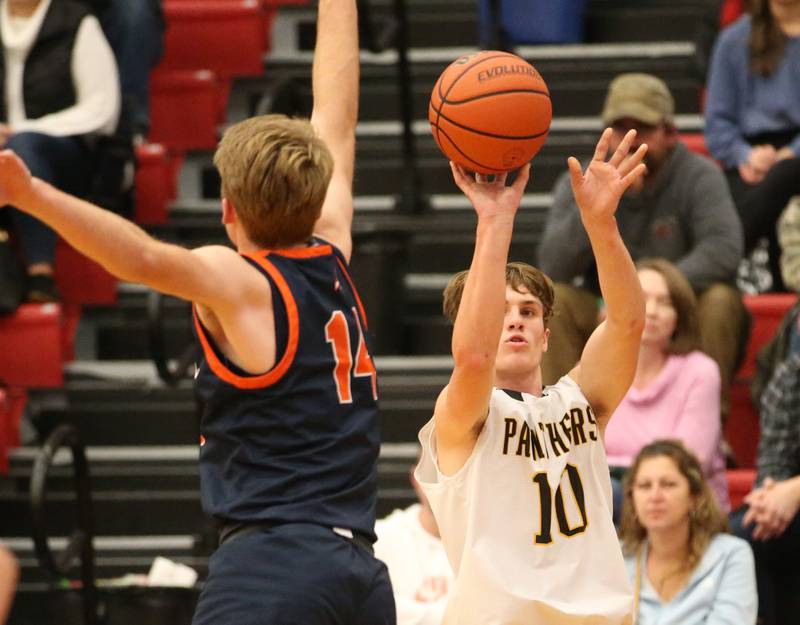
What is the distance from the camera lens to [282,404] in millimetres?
3328

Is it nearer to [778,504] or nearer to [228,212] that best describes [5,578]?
[228,212]

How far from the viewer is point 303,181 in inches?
132

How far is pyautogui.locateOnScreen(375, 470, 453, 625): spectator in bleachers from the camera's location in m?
5.19

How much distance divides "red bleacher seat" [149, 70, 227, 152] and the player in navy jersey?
15.2 feet

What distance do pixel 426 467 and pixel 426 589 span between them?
1718mm

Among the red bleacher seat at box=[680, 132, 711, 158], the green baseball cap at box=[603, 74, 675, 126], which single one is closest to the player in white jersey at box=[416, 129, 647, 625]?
the green baseball cap at box=[603, 74, 675, 126]

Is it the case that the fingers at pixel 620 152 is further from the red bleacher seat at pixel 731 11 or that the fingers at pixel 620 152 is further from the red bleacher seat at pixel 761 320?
the red bleacher seat at pixel 731 11

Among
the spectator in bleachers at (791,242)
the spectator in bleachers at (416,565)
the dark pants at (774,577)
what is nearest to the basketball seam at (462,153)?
the spectator in bleachers at (416,565)

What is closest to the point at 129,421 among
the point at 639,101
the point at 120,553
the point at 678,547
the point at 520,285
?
the point at 120,553

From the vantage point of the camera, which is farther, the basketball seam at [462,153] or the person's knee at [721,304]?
the person's knee at [721,304]

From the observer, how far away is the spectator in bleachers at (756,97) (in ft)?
22.8

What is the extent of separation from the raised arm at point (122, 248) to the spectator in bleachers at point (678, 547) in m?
2.46

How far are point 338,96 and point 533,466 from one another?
109 centimetres

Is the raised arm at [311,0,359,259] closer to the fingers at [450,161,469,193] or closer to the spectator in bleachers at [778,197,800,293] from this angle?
the fingers at [450,161,469,193]
